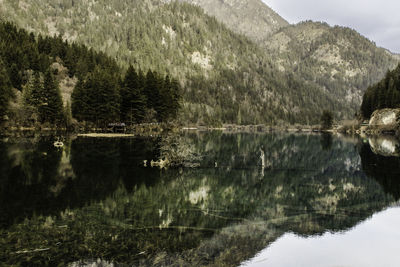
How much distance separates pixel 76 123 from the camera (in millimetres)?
114812

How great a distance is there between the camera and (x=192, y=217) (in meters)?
21.6

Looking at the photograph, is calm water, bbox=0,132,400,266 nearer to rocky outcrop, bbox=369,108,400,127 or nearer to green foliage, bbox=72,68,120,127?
green foliage, bbox=72,68,120,127

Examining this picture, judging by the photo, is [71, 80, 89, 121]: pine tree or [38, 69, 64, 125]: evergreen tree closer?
[38, 69, 64, 125]: evergreen tree

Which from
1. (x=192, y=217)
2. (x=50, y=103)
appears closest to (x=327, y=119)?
(x=50, y=103)

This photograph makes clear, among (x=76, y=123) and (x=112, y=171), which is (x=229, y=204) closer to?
(x=112, y=171)

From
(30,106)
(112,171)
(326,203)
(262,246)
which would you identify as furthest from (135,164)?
(30,106)

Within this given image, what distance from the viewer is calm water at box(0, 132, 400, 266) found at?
1577 centimetres

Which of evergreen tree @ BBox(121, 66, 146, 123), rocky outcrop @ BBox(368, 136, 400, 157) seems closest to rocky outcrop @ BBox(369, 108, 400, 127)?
rocky outcrop @ BBox(368, 136, 400, 157)

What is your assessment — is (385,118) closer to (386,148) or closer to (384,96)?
(384,96)

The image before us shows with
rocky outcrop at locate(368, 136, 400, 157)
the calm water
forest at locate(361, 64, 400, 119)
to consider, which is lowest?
the calm water

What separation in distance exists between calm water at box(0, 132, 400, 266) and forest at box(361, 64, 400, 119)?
13270 cm

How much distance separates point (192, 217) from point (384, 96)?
166342 mm

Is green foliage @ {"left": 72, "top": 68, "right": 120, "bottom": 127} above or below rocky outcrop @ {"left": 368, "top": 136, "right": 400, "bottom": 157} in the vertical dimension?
above

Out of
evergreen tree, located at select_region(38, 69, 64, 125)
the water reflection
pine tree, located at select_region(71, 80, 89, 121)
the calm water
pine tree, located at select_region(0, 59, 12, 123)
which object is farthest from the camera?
pine tree, located at select_region(71, 80, 89, 121)
